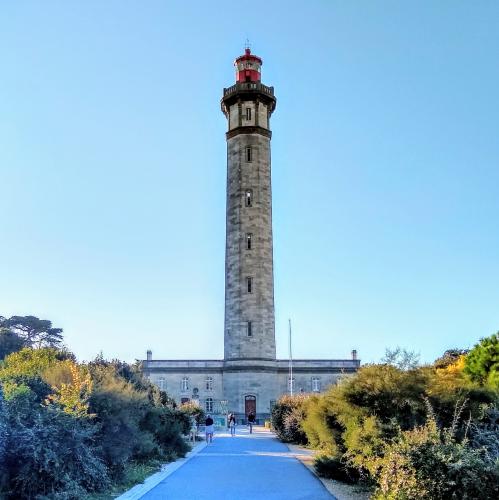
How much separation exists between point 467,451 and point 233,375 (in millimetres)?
32393

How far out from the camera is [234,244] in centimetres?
4116

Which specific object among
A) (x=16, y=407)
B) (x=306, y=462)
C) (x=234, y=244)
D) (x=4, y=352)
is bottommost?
(x=306, y=462)

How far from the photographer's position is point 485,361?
16.2 meters

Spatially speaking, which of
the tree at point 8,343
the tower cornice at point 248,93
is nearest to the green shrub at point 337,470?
the tower cornice at point 248,93

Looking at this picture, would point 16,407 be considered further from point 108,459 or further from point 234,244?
point 234,244

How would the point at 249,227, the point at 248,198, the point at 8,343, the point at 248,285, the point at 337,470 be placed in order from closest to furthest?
the point at 337,470 → the point at 248,285 → the point at 249,227 → the point at 248,198 → the point at 8,343

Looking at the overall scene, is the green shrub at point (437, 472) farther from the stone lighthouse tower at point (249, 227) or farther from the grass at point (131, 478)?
the stone lighthouse tower at point (249, 227)

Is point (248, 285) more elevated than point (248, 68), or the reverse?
point (248, 68)

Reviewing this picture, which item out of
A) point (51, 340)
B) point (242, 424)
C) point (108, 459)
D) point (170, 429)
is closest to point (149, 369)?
point (242, 424)

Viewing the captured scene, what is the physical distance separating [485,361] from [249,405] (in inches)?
1071

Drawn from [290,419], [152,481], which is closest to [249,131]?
[290,419]

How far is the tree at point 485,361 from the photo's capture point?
51.5 feet

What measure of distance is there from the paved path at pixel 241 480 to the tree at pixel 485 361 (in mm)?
5217

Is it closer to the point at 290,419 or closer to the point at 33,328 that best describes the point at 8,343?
the point at 33,328
